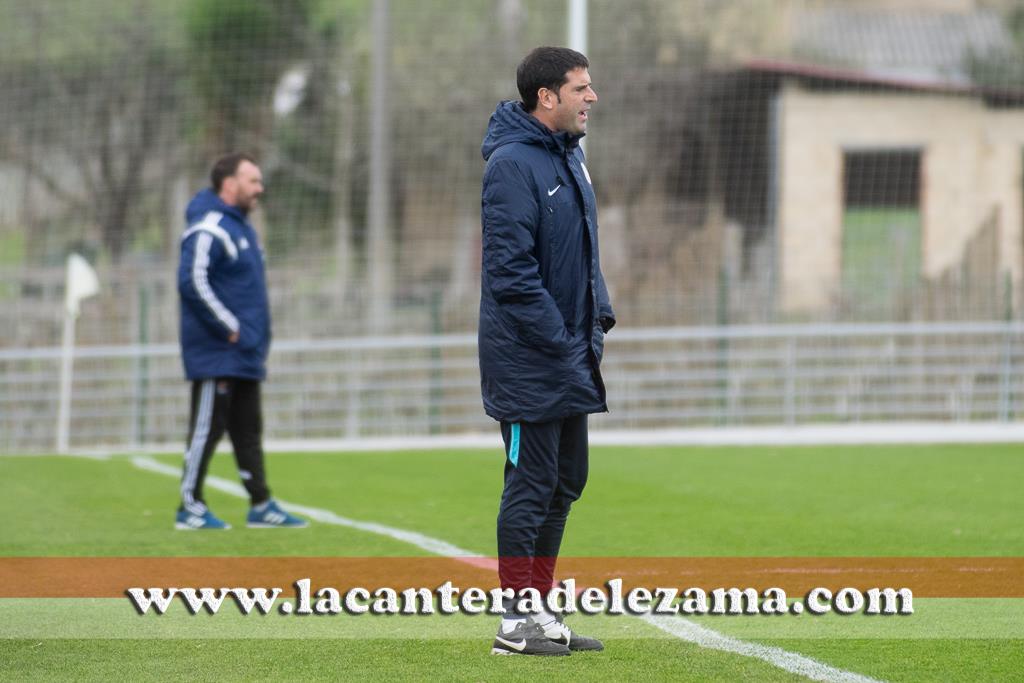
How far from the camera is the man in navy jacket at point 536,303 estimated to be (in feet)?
17.6

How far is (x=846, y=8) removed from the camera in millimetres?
30406

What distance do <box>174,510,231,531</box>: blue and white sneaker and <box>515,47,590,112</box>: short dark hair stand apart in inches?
164

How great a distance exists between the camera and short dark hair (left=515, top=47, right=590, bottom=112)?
5453 mm

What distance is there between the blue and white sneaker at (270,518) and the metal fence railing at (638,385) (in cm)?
823

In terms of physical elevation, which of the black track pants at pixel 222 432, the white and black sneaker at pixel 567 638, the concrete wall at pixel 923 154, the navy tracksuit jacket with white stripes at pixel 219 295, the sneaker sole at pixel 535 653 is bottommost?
the sneaker sole at pixel 535 653

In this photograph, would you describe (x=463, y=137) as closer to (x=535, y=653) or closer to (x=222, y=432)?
(x=222, y=432)

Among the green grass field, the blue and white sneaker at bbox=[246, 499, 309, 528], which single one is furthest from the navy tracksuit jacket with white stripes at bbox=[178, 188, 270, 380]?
the green grass field

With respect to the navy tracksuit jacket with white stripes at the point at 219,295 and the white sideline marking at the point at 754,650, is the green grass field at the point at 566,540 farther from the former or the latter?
the navy tracksuit jacket with white stripes at the point at 219,295

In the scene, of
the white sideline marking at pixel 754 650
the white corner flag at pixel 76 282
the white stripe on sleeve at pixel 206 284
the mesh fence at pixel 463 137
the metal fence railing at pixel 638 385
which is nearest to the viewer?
the white sideline marking at pixel 754 650

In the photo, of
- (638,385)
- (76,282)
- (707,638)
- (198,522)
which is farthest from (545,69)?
(638,385)

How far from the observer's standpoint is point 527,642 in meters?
5.38

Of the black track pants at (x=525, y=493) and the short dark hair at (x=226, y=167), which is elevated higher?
the short dark hair at (x=226, y=167)

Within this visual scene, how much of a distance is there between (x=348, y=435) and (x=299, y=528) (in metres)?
Result: 8.72

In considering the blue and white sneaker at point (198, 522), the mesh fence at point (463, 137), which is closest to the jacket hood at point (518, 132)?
the blue and white sneaker at point (198, 522)
